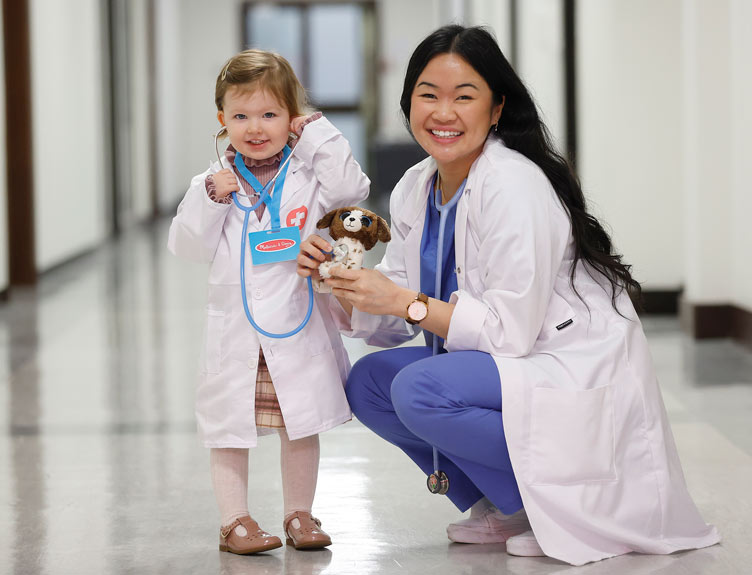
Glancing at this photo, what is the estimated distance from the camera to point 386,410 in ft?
7.60

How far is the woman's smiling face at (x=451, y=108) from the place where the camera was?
221 cm

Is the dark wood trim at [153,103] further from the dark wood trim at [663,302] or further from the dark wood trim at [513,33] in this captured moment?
the dark wood trim at [663,302]

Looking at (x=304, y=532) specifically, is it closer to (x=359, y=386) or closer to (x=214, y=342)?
(x=359, y=386)

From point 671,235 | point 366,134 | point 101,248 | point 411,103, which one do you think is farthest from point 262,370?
point 366,134

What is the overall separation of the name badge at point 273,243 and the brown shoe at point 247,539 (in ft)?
1.76

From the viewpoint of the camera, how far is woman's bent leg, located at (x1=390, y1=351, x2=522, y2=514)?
208 cm

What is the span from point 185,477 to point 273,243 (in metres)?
0.97

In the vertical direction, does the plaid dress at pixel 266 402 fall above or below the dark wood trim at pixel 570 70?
below

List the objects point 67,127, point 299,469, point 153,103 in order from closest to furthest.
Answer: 1. point 299,469
2. point 67,127
3. point 153,103

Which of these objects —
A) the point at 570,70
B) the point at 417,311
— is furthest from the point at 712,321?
the point at 417,311

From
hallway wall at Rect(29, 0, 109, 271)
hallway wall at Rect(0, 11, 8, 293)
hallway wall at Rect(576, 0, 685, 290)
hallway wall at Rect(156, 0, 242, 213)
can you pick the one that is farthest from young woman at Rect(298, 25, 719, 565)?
hallway wall at Rect(156, 0, 242, 213)

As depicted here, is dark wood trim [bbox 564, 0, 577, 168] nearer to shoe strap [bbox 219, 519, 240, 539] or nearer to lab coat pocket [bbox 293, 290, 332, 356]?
lab coat pocket [bbox 293, 290, 332, 356]

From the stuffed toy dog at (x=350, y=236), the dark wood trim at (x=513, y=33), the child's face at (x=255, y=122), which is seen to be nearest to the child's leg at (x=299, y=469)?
the stuffed toy dog at (x=350, y=236)

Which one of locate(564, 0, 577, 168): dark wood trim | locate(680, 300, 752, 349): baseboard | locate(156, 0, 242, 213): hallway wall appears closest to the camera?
locate(680, 300, 752, 349): baseboard
